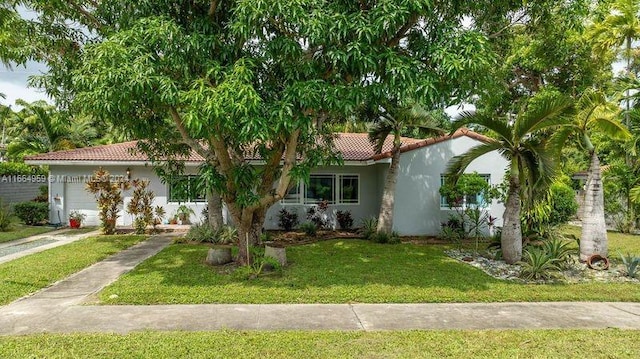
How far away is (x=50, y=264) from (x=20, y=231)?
322 inches

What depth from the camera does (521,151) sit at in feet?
34.8

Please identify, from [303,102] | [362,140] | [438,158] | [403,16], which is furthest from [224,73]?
[362,140]

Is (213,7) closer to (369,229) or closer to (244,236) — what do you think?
(244,236)

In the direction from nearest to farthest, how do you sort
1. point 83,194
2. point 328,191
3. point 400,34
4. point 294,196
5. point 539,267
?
point 400,34, point 539,267, point 294,196, point 328,191, point 83,194

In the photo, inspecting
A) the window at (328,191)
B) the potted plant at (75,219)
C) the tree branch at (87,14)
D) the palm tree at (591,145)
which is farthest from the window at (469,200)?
the potted plant at (75,219)

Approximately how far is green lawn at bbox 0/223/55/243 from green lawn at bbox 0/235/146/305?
2.97 meters

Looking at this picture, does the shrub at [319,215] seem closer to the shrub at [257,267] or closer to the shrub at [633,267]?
the shrub at [257,267]

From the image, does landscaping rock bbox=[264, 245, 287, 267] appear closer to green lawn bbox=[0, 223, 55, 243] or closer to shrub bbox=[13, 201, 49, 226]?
green lawn bbox=[0, 223, 55, 243]

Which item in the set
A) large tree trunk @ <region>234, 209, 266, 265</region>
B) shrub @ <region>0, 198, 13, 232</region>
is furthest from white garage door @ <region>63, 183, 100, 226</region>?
large tree trunk @ <region>234, 209, 266, 265</region>

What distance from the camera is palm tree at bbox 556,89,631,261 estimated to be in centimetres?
1013

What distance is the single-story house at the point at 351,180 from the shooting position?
16.8 meters

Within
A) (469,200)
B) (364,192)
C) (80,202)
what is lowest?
(80,202)

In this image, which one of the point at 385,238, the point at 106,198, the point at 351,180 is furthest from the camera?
the point at 351,180

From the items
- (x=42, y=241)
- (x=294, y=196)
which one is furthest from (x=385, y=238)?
(x=42, y=241)
